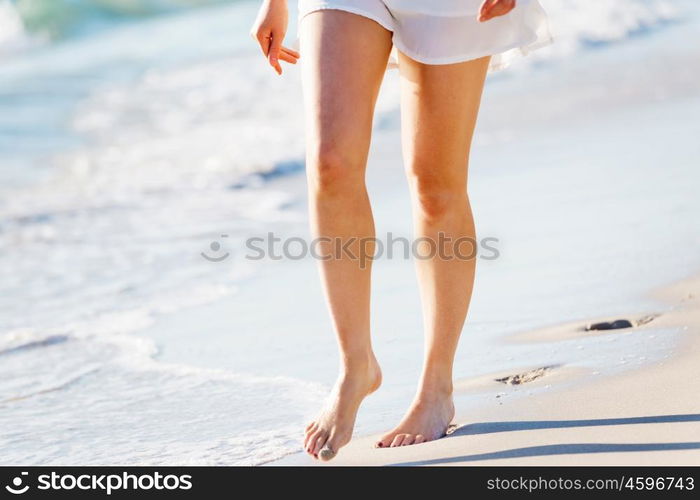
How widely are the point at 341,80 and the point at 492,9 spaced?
0.39 m

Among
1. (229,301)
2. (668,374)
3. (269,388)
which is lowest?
(229,301)

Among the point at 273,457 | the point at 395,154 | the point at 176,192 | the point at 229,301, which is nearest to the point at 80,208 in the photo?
the point at 176,192

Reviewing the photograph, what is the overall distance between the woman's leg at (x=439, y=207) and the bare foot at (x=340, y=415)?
0.38 ft

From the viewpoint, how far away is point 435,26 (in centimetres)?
264

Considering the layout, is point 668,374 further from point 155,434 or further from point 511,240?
point 511,240

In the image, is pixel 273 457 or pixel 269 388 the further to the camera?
pixel 269 388

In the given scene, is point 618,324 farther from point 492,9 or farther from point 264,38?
point 264,38

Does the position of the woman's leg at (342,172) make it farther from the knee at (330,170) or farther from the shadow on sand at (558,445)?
the shadow on sand at (558,445)

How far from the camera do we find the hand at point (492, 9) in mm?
2604

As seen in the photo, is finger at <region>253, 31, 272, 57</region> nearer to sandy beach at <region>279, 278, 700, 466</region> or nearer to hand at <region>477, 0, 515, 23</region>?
hand at <region>477, 0, 515, 23</region>

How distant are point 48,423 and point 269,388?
0.65 m

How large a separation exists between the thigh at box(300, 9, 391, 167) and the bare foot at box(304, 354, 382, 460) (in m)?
0.55

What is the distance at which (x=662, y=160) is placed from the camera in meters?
5.90

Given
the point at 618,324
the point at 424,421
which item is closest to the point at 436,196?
the point at 424,421
